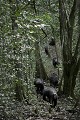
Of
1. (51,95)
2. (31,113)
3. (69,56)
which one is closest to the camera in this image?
(31,113)

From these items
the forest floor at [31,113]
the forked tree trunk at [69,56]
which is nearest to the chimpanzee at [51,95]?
the forest floor at [31,113]

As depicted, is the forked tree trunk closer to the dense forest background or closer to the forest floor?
the dense forest background

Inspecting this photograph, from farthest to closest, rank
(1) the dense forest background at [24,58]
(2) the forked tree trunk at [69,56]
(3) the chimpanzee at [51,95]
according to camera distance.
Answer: (2) the forked tree trunk at [69,56]
(3) the chimpanzee at [51,95]
(1) the dense forest background at [24,58]

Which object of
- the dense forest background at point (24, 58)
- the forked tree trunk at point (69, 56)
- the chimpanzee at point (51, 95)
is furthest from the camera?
the forked tree trunk at point (69, 56)

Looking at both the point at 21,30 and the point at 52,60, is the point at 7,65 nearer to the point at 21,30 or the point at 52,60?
the point at 21,30

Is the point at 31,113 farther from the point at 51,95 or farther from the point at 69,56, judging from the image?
the point at 69,56

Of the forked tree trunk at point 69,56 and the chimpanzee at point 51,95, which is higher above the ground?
the forked tree trunk at point 69,56

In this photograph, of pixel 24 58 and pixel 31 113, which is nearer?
pixel 24 58

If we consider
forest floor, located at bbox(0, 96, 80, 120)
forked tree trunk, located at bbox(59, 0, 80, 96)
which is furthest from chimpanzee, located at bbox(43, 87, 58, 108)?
forked tree trunk, located at bbox(59, 0, 80, 96)

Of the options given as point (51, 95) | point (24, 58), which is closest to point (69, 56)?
point (51, 95)

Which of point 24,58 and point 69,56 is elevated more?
point 24,58

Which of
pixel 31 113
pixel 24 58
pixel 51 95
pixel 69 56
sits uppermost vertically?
pixel 24 58

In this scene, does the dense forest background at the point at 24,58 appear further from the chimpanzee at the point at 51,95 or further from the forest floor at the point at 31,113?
the chimpanzee at the point at 51,95

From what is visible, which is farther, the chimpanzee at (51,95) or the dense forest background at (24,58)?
the chimpanzee at (51,95)
